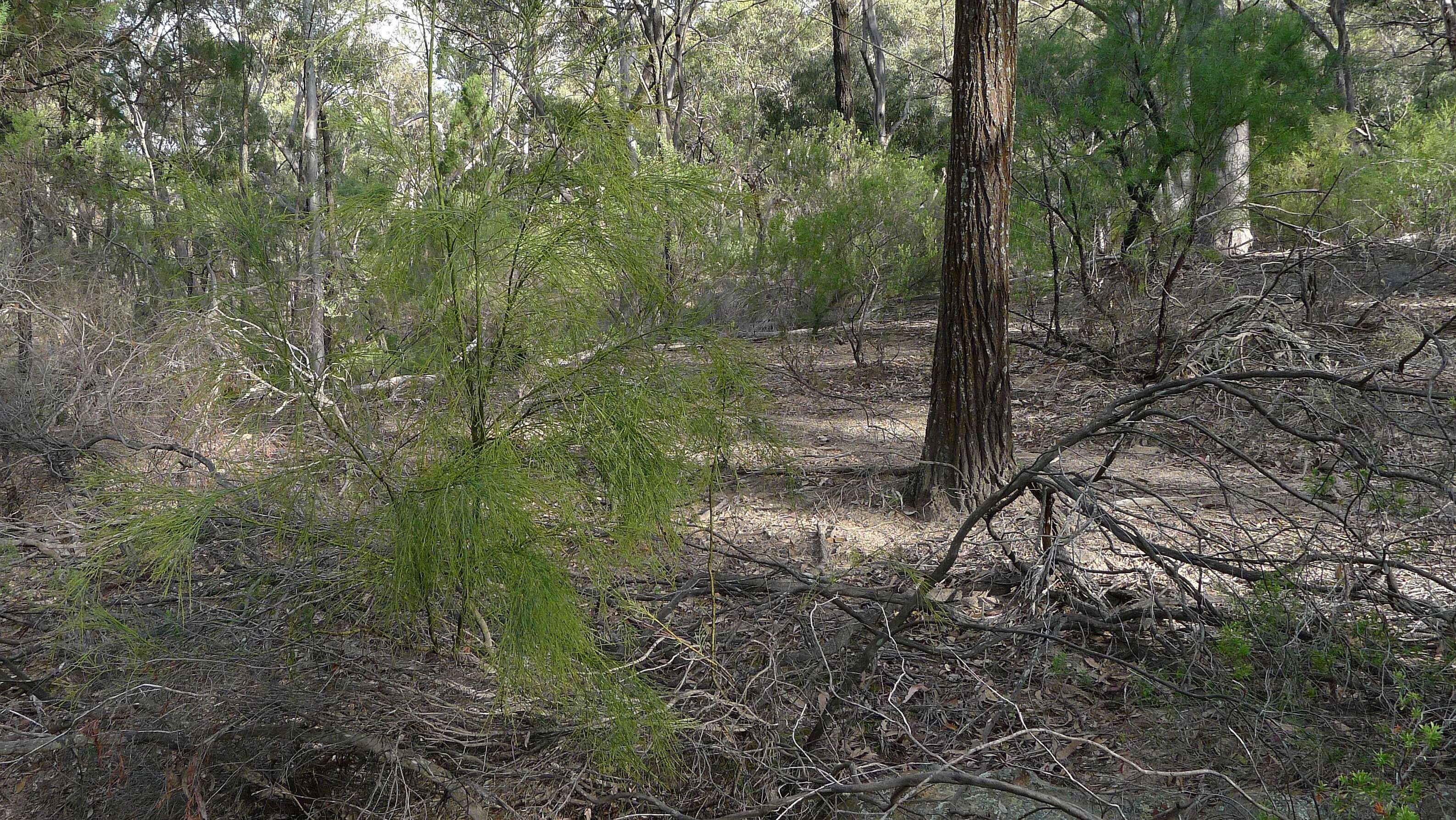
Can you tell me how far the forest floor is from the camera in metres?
3.01

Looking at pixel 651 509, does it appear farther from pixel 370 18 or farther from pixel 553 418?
pixel 370 18

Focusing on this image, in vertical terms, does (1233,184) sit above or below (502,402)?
above

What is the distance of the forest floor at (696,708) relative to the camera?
3006 mm

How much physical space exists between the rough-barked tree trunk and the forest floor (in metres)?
1.03

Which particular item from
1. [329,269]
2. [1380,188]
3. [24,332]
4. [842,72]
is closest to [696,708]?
[329,269]

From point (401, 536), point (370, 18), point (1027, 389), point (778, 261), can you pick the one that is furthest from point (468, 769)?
point (778, 261)

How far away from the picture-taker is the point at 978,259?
5223mm

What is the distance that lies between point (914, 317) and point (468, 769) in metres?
9.16

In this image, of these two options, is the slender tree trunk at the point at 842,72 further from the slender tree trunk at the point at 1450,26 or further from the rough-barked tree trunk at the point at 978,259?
the rough-barked tree trunk at the point at 978,259

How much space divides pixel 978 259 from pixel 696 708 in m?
3.03

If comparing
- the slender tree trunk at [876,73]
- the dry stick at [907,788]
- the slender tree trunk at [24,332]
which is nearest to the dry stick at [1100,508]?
the dry stick at [907,788]

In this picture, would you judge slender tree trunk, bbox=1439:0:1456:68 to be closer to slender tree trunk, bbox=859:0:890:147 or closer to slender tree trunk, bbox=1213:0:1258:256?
slender tree trunk, bbox=1213:0:1258:256

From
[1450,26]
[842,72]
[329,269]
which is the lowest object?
[329,269]

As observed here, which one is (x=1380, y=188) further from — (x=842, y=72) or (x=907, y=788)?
(x=842, y=72)
